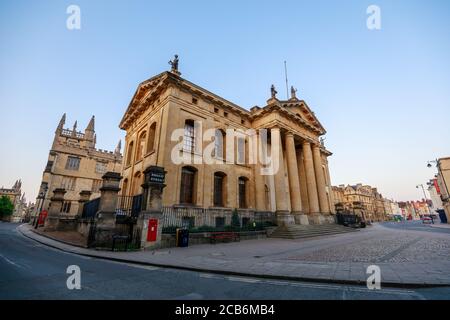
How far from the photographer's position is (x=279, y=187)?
64.5 ft

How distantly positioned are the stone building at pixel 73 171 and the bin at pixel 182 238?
1136 inches

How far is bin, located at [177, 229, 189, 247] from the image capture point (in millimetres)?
11125

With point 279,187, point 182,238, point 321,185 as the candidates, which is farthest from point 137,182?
point 321,185

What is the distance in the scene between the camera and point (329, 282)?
4559mm

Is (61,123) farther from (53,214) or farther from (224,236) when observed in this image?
(224,236)

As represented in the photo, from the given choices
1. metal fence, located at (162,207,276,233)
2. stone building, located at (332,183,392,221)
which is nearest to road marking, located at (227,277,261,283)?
metal fence, located at (162,207,276,233)

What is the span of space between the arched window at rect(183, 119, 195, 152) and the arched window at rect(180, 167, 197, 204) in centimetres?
184

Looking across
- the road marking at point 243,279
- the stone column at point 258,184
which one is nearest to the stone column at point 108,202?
the road marking at point 243,279

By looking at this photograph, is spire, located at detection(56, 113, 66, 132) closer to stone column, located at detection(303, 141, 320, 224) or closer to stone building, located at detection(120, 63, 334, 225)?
stone building, located at detection(120, 63, 334, 225)

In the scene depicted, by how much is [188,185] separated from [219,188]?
3.57 meters

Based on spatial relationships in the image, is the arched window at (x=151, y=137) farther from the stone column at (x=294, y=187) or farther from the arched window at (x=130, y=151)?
the stone column at (x=294, y=187)

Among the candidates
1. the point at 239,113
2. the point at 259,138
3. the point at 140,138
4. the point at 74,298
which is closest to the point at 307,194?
the point at 259,138

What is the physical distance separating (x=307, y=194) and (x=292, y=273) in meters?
21.3
